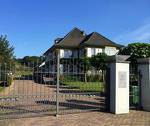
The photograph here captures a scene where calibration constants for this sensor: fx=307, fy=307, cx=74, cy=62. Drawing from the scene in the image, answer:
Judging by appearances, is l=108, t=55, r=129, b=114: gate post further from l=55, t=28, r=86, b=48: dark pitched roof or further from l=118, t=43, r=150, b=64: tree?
l=55, t=28, r=86, b=48: dark pitched roof

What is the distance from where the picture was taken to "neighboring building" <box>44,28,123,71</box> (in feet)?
172

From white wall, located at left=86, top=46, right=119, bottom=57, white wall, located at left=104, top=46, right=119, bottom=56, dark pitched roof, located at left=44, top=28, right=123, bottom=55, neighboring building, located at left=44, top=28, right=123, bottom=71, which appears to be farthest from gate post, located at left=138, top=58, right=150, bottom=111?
white wall, located at left=104, top=46, right=119, bottom=56

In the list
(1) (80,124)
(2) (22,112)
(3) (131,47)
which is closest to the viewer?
(1) (80,124)

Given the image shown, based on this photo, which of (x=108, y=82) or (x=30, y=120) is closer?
(x=30, y=120)

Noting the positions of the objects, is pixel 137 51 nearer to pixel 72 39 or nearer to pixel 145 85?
pixel 145 85

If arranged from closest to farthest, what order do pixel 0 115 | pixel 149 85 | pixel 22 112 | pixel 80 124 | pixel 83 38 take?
1. pixel 80 124
2. pixel 0 115
3. pixel 22 112
4. pixel 149 85
5. pixel 83 38

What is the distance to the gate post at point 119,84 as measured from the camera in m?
12.0

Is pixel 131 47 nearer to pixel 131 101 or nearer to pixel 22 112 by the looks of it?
pixel 131 101

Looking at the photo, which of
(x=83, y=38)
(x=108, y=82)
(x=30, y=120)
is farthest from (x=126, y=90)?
(x=83, y=38)

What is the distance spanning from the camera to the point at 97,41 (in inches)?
2119

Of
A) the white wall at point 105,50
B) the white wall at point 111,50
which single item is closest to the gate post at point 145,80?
the white wall at point 105,50

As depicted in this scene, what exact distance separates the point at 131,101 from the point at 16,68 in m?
5.33

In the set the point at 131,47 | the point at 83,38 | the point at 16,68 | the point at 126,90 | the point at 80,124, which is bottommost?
the point at 80,124

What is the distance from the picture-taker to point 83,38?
58.8 meters
